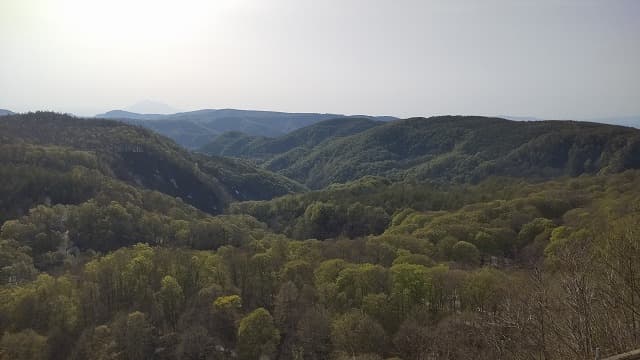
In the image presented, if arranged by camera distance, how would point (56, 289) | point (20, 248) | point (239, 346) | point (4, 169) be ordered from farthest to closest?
point (4, 169)
point (20, 248)
point (56, 289)
point (239, 346)

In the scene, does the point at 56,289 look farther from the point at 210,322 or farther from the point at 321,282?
the point at 321,282

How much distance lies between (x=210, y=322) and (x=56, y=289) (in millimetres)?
21393

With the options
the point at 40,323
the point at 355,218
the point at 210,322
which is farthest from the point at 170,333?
the point at 355,218

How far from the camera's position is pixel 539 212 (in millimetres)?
108688

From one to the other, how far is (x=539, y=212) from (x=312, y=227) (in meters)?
72.4

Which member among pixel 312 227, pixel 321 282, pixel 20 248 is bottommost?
pixel 312 227

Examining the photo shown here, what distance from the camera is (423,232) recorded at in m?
98.0

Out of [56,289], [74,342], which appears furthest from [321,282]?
[56,289]

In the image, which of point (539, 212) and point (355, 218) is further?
point (355, 218)

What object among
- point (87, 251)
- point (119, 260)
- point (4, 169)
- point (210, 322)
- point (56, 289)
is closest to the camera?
point (210, 322)

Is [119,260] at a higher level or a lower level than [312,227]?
higher

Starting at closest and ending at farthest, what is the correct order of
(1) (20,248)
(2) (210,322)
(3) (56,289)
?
1. (2) (210,322)
2. (3) (56,289)
3. (1) (20,248)

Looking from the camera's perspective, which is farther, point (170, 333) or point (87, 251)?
point (87, 251)

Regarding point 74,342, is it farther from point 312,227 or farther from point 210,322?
point 312,227
